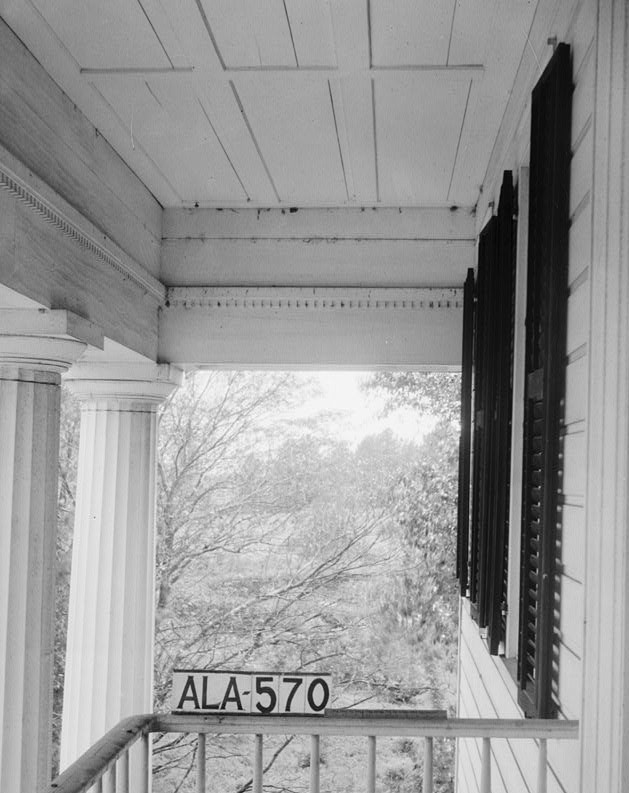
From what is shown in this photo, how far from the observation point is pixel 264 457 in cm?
800

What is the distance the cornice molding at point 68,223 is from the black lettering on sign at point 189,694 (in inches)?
47.3

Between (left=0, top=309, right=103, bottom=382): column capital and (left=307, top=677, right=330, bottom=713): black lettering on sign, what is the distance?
1.19 m

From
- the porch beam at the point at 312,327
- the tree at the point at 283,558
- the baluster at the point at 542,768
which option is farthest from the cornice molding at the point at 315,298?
the tree at the point at 283,558

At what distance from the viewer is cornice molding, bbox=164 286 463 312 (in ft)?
11.3

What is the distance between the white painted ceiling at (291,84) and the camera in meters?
1.98

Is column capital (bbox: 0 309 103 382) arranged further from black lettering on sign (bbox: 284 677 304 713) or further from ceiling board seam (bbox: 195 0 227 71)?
black lettering on sign (bbox: 284 677 304 713)

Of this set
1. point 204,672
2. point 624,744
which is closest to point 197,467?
point 204,672

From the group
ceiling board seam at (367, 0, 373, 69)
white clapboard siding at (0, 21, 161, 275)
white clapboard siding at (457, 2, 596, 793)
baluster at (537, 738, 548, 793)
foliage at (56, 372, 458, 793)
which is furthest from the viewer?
foliage at (56, 372, 458, 793)

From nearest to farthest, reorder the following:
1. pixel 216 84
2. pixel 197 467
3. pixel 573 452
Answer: pixel 573 452 < pixel 216 84 < pixel 197 467

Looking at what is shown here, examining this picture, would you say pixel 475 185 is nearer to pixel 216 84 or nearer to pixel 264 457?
pixel 216 84

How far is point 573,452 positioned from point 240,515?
22.0ft

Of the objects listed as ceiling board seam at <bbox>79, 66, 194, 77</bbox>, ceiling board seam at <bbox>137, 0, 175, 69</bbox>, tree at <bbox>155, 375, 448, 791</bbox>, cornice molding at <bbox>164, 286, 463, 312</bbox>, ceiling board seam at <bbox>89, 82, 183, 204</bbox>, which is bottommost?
tree at <bbox>155, 375, 448, 791</bbox>

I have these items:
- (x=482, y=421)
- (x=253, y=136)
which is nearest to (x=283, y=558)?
(x=482, y=421)

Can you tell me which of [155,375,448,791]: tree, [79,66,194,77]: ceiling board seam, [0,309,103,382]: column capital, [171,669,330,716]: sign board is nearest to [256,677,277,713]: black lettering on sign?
[171,669,330,716]: sign board
